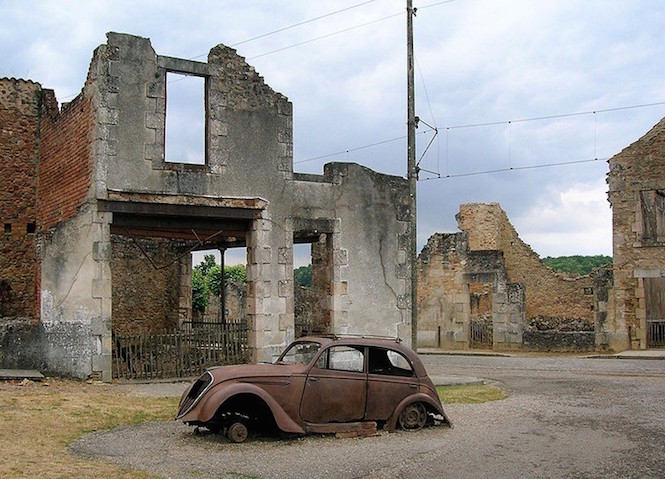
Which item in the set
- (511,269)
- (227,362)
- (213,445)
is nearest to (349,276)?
(227,362)

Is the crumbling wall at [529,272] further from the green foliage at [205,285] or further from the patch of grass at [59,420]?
the patch of grass at [59,420]

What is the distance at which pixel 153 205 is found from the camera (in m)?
15.0

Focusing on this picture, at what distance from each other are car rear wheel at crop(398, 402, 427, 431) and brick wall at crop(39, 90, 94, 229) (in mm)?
7868

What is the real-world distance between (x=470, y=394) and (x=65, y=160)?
9262 millimetres

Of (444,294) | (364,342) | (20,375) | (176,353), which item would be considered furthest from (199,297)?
(364,342)

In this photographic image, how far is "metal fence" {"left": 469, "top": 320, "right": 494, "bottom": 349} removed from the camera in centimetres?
3039

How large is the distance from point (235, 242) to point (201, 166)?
4.49 m

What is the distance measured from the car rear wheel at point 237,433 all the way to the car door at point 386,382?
1638 mm

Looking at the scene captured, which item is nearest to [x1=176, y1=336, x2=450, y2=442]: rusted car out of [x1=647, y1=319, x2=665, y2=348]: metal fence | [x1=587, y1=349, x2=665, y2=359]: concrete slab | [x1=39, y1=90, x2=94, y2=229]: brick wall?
[x1=39, y1=90, x2=94, y2=229]: brick wall

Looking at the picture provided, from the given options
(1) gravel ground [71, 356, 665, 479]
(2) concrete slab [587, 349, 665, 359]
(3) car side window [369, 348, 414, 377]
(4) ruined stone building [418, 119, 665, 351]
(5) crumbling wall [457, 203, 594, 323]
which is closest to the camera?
(1) gravel ground [71, 356, 665, 479]

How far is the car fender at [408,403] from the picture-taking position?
9922 millimetres

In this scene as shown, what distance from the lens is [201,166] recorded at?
15.5 meters

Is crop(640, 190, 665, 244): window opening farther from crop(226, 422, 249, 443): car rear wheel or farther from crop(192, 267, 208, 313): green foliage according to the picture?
crop(226, 422, 249, 443): car rear wheel

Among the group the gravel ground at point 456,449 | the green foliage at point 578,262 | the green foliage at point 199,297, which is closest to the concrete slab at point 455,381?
the gravel ground at point 456,449
